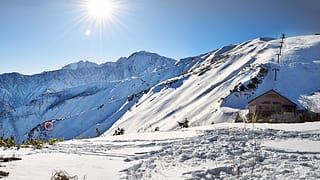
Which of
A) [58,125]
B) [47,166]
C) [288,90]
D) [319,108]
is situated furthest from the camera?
[58,125]

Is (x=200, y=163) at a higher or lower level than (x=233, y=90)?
lower

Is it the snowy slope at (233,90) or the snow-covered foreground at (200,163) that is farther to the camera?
the snowy slope at (233,90)

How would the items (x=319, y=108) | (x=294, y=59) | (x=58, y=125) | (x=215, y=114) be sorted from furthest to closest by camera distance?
(x=58, y=125) → (x=294, y=59) → (x=215, y=114) → (x=319, y=108)

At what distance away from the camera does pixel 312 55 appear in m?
84.4

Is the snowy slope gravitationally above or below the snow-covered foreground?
above

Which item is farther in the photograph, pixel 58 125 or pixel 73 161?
pixel 58 125

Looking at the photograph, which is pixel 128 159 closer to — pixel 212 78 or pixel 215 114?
pixel 215 114

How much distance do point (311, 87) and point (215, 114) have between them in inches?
829

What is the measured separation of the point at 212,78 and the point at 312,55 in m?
27.3

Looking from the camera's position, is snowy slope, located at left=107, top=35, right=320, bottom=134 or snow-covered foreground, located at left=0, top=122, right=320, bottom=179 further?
snowy slope, located at left=107, top=35, right=320, bottom=134

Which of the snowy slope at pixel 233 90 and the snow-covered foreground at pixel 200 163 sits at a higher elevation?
the snowy slope at pixel 233 90

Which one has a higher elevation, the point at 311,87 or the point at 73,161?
the point at 311,87

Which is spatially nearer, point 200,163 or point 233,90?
point 200,163

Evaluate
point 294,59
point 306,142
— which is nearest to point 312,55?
point 294,59
